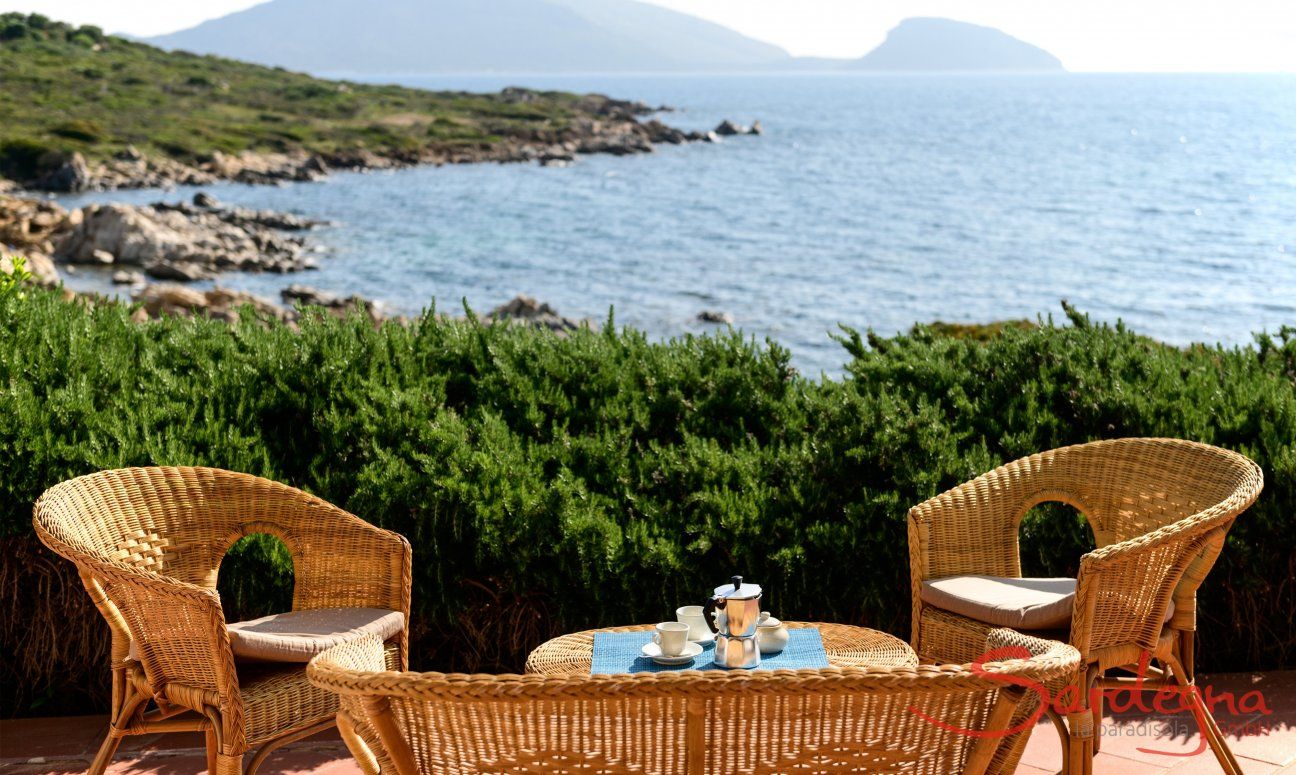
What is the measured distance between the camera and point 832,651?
3.07m

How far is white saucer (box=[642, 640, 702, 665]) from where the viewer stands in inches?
112

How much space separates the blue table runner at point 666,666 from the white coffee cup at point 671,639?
0.14ft

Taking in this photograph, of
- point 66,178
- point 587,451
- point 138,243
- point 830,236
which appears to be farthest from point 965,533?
point 66,178

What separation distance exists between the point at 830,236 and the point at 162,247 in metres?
23.8

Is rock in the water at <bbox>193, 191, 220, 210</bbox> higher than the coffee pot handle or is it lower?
higher

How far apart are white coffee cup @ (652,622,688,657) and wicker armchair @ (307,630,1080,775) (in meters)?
0.90

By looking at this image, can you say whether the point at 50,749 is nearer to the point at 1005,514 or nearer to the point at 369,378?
the point at 369,378

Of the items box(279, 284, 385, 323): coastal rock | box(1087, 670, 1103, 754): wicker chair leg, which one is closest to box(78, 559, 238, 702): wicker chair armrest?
box(1087, 670, 1103, 754): wicker chair leg

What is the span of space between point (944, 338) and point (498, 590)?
255cm

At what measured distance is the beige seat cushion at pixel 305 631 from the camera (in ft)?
9.86

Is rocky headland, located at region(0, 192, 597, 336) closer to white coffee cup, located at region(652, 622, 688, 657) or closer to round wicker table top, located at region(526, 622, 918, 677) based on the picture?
round wicker table top, located at region(526, 622, 918, 677)

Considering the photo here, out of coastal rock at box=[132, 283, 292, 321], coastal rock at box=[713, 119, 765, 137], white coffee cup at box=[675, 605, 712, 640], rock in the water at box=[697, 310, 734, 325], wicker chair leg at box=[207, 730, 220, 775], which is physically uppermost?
coastal rock at box=[713, 119, 765, 137]

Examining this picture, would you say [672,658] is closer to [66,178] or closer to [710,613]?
[710,613]

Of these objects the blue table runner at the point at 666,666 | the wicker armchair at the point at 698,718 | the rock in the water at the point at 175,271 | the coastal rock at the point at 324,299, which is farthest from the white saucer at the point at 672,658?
the rock in the water at the point at 175,271
